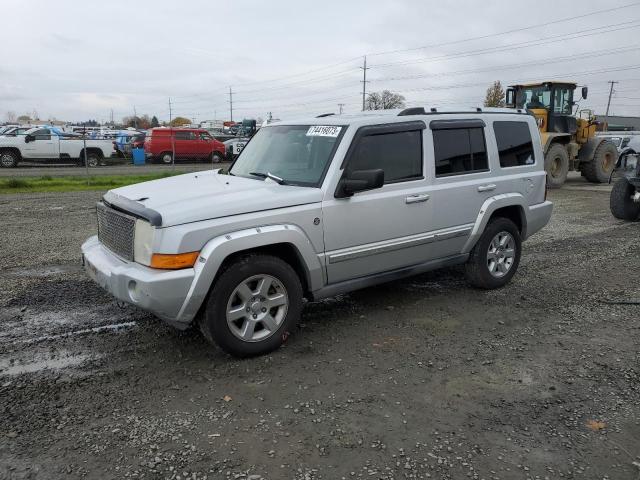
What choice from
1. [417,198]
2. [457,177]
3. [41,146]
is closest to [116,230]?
[417,198]

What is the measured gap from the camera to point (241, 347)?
4.08 meters

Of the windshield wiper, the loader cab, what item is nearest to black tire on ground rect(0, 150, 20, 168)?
the loader cab

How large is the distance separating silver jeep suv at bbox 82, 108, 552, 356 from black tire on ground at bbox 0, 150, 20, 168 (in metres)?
21.5

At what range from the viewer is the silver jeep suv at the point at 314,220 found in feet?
12.6

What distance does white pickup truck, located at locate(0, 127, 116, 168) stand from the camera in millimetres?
23000

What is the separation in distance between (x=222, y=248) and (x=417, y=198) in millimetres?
2021

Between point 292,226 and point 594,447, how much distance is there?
2492 millimetres

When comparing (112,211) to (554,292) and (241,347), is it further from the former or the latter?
(554,292)

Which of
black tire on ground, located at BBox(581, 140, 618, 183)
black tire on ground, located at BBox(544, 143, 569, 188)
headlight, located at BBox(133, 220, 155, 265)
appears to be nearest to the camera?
headlight, located at BBox(133, 220, 155, 265)

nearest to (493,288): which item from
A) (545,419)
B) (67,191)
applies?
(545,419)

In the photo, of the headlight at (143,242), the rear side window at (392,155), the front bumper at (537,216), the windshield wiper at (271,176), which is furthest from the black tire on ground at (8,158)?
the front bumper at (537,216)

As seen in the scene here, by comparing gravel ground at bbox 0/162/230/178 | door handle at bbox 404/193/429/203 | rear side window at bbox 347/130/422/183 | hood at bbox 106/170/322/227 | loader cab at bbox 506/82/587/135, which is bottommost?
gravel ground at bbox 0/162/230/178

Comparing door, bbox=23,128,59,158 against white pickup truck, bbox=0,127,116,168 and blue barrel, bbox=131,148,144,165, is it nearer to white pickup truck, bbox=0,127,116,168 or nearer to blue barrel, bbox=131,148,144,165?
white pickup truck, bbox=0,127,116,168

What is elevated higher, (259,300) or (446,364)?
(259,300)
